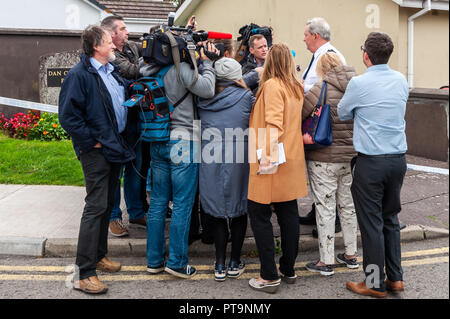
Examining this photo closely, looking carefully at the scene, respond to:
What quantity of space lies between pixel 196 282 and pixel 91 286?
0.90 meters

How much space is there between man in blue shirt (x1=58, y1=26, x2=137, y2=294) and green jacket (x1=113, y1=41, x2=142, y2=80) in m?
0.45

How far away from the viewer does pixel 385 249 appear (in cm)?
373

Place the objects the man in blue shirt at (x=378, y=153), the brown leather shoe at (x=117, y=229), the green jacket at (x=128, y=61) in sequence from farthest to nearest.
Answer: the brown leather shoe at (x=117, y=229) < the green jacket at (x=128, y=61) < the man in blue shirt at (x=378, y=153)

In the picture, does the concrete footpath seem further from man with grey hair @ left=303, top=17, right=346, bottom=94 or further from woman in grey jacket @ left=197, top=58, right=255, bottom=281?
man with grey hair @ left=303, top=17, right=346, bottom=94

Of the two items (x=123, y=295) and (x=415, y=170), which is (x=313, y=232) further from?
(x=415, y=170)

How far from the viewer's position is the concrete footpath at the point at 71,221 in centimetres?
464

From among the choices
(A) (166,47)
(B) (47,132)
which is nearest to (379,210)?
(A) (166,47)

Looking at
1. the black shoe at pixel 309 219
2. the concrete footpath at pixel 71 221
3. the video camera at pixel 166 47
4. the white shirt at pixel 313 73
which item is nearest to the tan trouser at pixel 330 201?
the concrete footpath at pixel 71 221

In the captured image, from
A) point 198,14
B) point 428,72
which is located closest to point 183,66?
point 428,72

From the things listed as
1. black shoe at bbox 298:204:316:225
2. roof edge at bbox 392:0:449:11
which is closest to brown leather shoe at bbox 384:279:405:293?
black shoe at bbox 298:204:316:225

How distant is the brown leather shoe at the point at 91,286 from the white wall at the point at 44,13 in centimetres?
1770

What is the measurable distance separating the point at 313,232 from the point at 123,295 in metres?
2.15

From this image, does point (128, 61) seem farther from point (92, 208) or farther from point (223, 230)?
point (223, 230)

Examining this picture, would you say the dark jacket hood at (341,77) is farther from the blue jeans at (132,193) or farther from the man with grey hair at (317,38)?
the blue jeans at (132,193)
